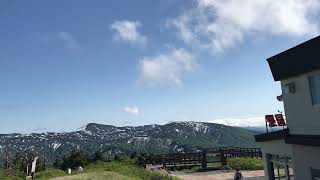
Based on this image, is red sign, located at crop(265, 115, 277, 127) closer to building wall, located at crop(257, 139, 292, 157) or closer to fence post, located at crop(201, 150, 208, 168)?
building wall, located at crop(257, 139, 292, 157)

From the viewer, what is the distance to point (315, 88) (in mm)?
16016

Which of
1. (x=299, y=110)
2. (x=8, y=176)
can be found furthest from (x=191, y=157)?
(x=299, y=110)

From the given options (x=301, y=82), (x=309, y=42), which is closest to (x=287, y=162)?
(x=301, y=82)

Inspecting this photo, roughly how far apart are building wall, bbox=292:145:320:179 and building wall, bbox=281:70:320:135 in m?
0.64

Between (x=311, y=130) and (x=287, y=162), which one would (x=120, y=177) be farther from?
(x=311, y=130)

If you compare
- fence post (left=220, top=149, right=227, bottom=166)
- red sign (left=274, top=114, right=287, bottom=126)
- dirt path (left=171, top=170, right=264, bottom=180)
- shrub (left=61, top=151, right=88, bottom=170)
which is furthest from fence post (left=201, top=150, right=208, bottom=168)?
red sign (left=274, top=114, right=287, bottom=126)

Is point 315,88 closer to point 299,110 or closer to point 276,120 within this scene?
point 299,110

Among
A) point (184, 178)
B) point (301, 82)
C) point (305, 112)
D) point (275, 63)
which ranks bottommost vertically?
point (184, 178)

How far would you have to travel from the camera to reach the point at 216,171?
4059 cm

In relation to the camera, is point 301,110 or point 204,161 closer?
point 301,110

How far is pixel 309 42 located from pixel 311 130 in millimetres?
3300

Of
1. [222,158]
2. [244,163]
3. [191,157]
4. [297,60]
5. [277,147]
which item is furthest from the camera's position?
[191,157]

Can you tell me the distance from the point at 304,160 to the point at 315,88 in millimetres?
2767

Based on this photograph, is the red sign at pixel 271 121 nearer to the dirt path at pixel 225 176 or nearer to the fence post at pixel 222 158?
the dirt path at pixel 225 176
